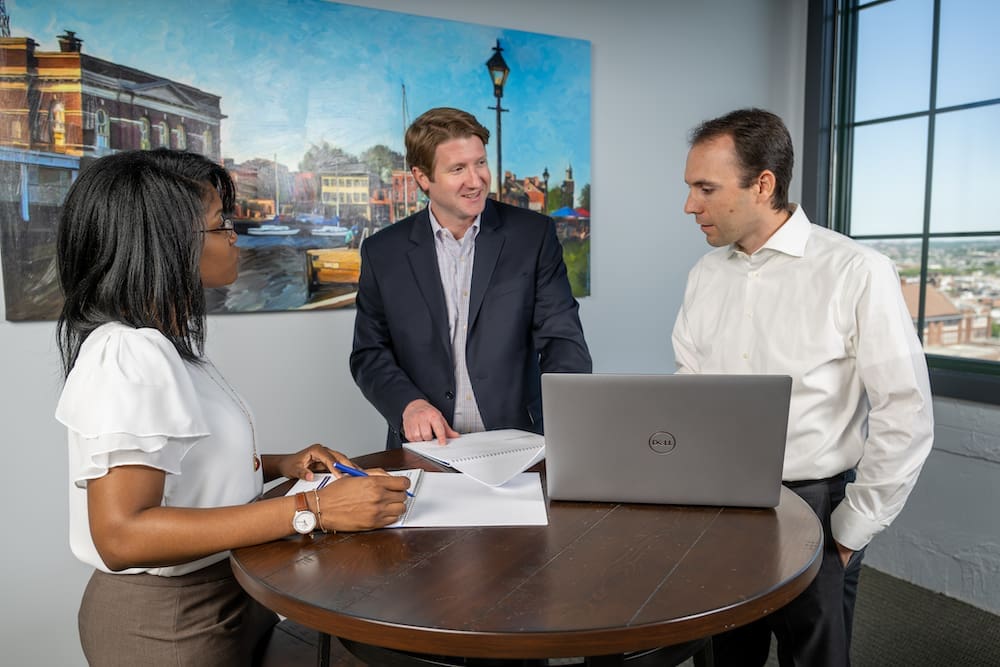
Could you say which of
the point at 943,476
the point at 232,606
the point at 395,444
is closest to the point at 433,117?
the point at 395,444

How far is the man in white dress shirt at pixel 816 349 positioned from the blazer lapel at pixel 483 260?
65 centimetres

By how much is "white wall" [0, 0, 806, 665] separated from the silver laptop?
5.45ft

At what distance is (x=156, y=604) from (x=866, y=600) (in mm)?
2966

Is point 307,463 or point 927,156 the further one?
point 927,156

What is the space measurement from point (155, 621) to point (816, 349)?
152 cm

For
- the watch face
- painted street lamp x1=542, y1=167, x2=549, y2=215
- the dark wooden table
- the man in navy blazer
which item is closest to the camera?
the dark wooden table

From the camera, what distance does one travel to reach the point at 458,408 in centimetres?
234

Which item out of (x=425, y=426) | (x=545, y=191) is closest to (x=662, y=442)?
(x=425, y=426)

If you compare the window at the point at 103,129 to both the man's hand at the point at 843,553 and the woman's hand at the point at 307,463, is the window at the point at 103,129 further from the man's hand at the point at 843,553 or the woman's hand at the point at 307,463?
the man's hand at the point at 843,553

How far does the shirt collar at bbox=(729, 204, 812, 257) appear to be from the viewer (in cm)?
189

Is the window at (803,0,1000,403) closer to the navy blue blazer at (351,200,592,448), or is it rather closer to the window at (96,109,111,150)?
the navy blue blazer at (351,200,592,448)

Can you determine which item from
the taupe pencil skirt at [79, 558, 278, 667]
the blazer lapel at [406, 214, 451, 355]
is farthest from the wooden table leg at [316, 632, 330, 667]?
the blazer lapel at [406, 214, 451, 355]

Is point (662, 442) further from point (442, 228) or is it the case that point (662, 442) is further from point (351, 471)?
point (442, 228)

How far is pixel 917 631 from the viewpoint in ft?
9.65
